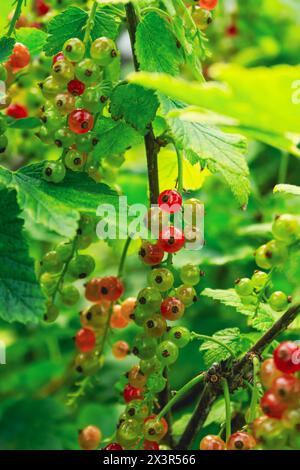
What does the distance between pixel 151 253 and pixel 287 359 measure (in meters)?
0.34

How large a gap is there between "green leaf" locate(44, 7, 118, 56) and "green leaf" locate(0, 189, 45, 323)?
0.31 meters

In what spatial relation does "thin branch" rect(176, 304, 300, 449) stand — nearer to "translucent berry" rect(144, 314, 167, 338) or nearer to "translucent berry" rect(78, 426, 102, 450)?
"translucent berry" rect(144, 314, 167, 338)

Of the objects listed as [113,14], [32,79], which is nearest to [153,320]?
[113,14]

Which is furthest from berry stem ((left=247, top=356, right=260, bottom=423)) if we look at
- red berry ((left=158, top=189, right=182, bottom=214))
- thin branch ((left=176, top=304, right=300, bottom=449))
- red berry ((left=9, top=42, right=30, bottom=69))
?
red berry ((left=9, top=42, right=30, bottom=69))

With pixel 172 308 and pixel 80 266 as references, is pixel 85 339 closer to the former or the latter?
pixel 80 266

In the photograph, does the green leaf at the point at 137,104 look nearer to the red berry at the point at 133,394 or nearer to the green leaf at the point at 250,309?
the green leaf at the point at 250,309

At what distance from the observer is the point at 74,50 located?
994 millimetres

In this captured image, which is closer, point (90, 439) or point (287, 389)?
point (287, 389)

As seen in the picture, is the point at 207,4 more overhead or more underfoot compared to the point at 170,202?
more overhead

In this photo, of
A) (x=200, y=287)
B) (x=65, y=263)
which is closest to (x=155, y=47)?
(x=65, y=263)

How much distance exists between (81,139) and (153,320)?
32 cm

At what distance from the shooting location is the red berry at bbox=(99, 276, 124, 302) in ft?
3.96

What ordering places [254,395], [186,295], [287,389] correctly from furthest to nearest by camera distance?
1. [186,295]
2. [254,395]
3. [287,389]

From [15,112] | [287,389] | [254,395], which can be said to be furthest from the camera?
[15,112]
